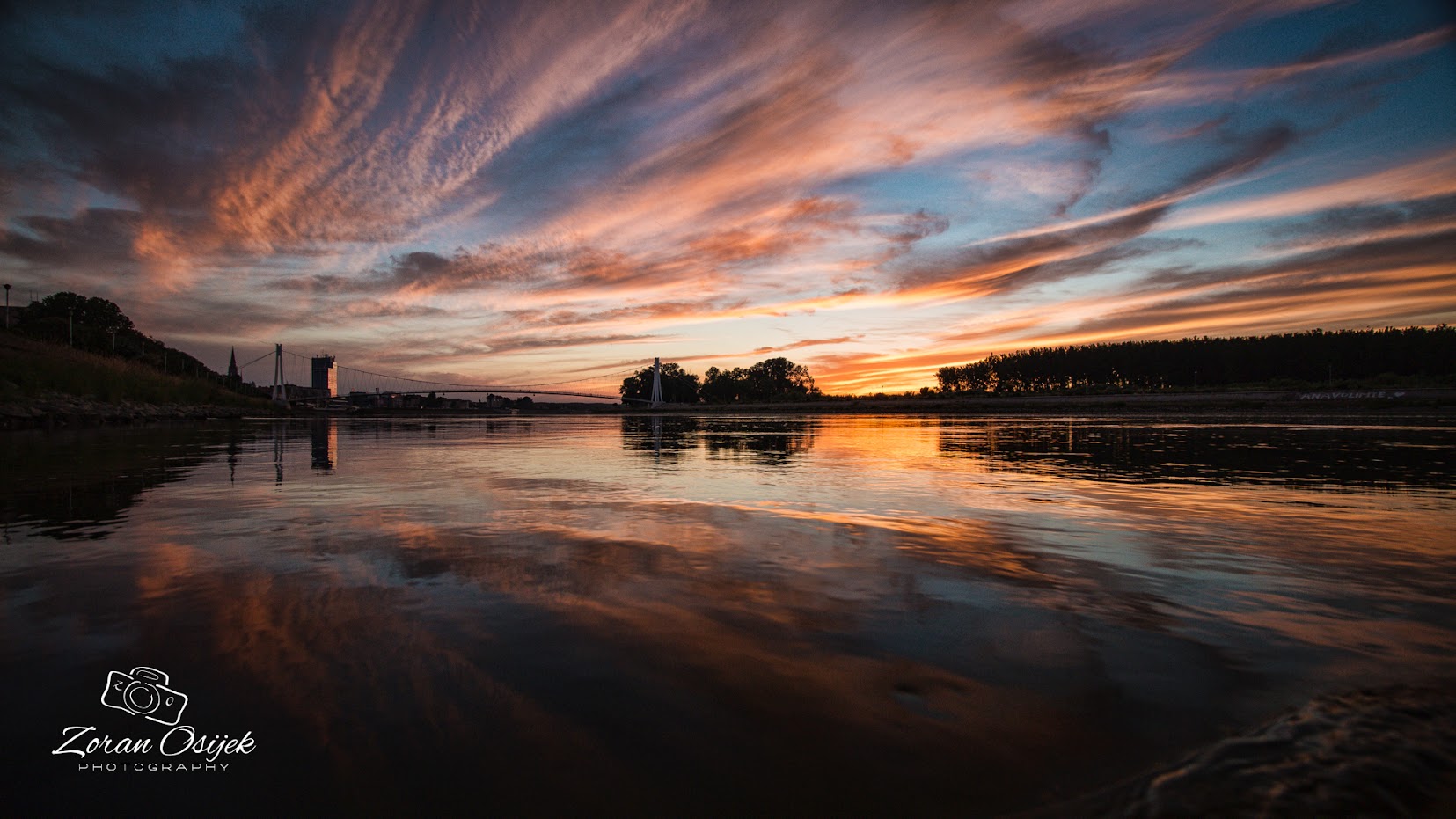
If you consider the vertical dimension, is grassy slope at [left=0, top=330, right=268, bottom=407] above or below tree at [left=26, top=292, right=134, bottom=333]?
below

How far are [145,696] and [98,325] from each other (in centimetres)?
12644

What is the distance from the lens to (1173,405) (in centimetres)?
8950

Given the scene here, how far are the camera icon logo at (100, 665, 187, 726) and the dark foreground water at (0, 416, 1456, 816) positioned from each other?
20 millimetres

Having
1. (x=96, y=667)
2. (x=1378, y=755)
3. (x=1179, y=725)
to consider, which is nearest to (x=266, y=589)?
(x=96, y=667)

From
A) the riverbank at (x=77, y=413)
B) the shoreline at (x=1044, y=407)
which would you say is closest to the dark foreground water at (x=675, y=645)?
the riverbank at (x=77, y=413)

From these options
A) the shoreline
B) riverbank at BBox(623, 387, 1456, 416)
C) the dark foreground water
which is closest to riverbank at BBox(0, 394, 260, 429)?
the shoreline

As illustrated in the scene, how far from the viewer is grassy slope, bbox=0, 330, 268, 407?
96.1 ft

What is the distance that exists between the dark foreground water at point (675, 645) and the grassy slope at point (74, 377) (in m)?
32.2

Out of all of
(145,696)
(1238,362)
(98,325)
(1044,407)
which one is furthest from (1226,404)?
(98,325)

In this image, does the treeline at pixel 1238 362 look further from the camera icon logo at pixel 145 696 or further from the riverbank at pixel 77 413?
the riverbank at pixel 77 413

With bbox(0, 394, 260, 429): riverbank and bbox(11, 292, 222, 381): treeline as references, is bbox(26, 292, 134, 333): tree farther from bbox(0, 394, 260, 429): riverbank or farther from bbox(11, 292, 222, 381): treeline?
bbox(0, 394, 260, 429): riverbank

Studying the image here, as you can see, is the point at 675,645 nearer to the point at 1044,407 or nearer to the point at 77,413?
the point at 77,413

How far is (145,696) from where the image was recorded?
9.61ft

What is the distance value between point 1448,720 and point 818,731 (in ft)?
8.56
